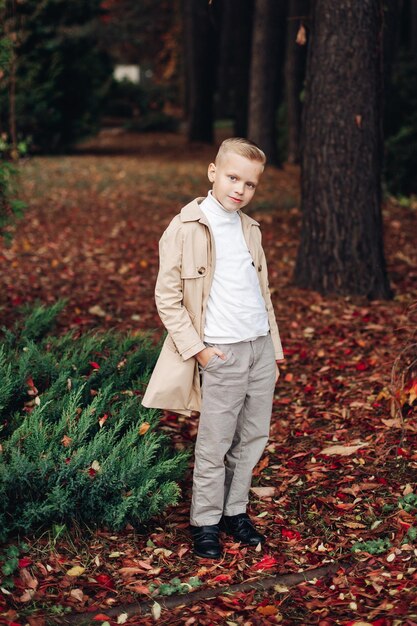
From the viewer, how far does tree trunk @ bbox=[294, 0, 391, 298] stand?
6.88 metres

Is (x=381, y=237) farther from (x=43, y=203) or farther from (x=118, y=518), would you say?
(x=43, y=203)

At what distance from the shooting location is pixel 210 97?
20.8m

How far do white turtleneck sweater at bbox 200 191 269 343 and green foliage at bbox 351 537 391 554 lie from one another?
1.07 meters

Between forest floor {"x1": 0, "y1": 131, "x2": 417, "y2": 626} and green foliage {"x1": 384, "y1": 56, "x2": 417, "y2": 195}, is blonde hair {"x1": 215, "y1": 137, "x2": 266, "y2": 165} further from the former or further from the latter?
green foliage {"x1": 384, "y1": 56, "x2": 417, "y2": 195}

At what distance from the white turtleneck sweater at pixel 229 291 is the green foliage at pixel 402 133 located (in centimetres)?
924

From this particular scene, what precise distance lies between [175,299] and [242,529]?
1162 mm

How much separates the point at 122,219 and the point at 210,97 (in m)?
10.2

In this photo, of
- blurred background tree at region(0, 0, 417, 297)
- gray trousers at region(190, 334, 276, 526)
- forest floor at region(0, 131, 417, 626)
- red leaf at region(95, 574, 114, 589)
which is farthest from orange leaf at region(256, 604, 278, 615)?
blurred background tree at region(0, 0, 417, 297)

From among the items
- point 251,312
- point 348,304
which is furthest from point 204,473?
point 348,304

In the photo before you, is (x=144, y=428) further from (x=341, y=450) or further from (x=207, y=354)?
(x=341, y=450)

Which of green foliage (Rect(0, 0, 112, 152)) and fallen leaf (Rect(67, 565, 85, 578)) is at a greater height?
green foliage (Rect(0, 0, 112, 152))

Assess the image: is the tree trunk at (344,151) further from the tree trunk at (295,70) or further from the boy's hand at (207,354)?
the tree trunk at (295,70)

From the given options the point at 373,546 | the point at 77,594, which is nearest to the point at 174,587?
the point at 77,594

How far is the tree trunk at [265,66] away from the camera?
1345 centimetres
